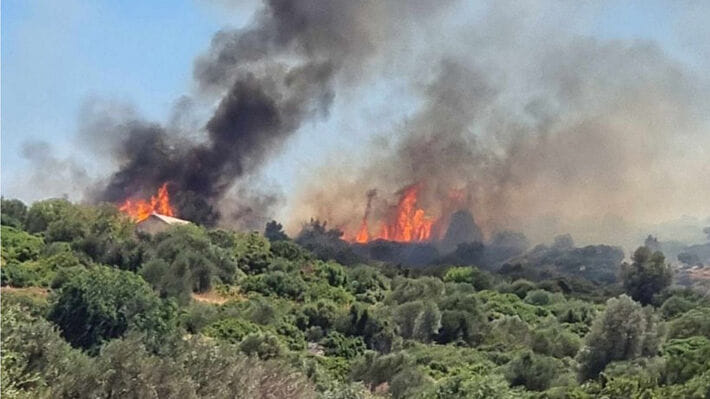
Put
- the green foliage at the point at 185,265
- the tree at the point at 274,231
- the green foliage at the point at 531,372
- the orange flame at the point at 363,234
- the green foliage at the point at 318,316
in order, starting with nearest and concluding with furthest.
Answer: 1. the green foliage at the point at 531,372
2. the green foliage at the point at 318,316
3. the green foliage at the point at 185,265
4. the tree at the point at 274,231
5. the orange flame at the point at 363,234

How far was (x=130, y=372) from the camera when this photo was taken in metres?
14.6

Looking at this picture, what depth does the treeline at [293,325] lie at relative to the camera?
16.1 m

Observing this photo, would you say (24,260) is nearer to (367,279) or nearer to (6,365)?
(367,279)

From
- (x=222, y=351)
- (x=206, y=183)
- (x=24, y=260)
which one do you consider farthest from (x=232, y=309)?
(x=206, y=183)

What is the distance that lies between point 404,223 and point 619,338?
236ft

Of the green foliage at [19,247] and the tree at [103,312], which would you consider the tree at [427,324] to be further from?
the green foliage at [19,247]

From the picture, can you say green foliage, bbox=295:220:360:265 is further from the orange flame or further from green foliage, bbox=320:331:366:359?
green foliage, bbox=320:331:366:359

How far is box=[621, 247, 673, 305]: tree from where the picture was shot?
66250 millimetres

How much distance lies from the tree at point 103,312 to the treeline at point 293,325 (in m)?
0.07

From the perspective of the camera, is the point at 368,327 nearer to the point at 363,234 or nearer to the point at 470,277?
the point at 470,277

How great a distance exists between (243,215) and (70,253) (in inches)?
1750

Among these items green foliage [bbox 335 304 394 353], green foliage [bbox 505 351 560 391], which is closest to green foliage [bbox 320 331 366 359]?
green foliage [bbox 335 304 394 353]

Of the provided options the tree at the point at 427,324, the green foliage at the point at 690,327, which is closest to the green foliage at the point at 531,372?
the green foliage at the point at 690,327

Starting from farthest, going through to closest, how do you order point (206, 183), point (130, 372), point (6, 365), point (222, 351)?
point (206, 183) < point (222, 351) < point (130, 372) < point (6, 365)
